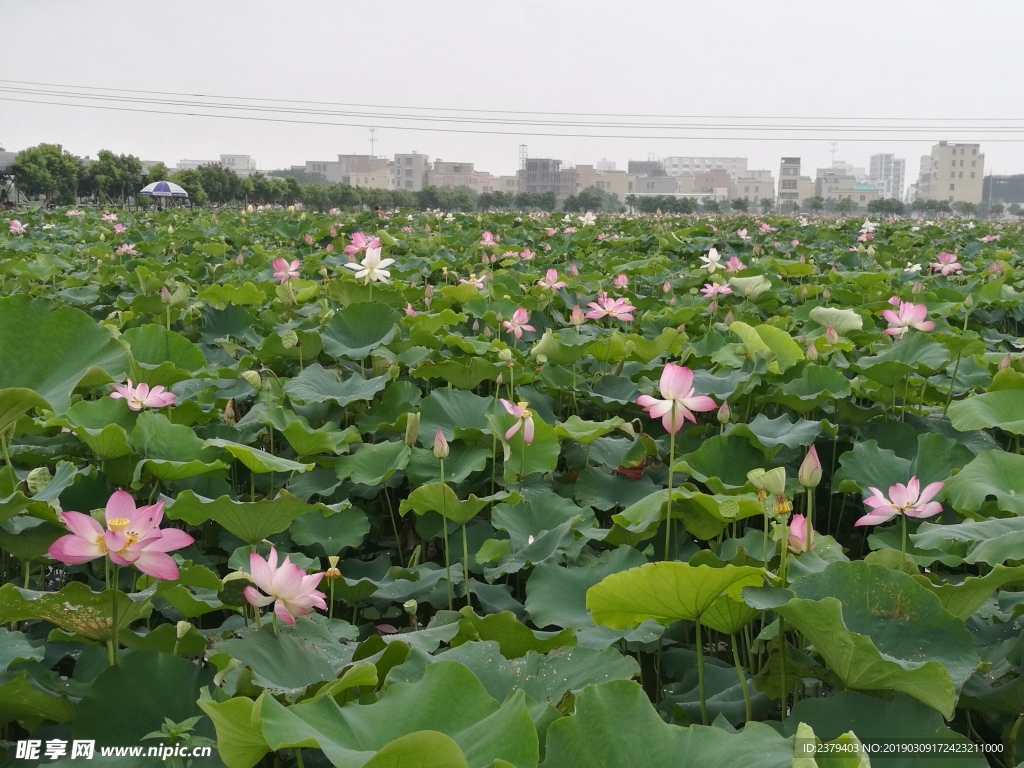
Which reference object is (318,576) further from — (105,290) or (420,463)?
(105,290)

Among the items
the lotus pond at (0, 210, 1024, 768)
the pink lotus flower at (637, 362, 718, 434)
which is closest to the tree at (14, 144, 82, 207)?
the lotus pond at (0, 210, 1024, 768)

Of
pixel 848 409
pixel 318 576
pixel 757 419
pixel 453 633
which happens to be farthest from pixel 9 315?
pixel 848 409

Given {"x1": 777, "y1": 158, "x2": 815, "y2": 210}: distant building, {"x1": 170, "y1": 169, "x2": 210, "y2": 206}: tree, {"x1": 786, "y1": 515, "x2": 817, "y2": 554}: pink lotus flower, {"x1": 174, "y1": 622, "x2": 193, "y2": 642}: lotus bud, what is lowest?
{"x1": 174, "y1": 622, "x2": 193, "y2": 642}: lotus bud

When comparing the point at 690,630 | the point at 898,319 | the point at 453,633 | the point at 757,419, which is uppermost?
the point at 898,319

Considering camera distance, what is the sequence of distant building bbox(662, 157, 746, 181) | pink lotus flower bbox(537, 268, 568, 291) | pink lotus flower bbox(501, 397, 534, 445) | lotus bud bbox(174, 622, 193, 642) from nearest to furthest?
lotus bud bbox(174, 622, 193, 642) < pink lotus flower bbox(501, 397, 534, 445) < pink lotus flower bbox(537, 268, 568, 291) < distant building bbox(662, 157, 746, 181)

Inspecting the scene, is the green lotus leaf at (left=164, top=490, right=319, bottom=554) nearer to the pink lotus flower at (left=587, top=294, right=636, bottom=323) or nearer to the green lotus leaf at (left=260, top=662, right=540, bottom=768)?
the green lotus leaf at (left=260, top=662, right=540, bottom=768)

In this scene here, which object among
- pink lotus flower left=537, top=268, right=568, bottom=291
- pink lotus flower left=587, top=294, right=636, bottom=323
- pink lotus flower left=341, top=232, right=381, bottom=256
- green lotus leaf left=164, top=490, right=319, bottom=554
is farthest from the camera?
pink lotus flower left=537, top=268, right=568, bottom=291

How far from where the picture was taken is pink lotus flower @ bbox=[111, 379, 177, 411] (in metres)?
1.65

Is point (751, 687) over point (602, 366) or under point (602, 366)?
under

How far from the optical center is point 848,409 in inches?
82.4

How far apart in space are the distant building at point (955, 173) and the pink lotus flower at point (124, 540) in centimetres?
8658

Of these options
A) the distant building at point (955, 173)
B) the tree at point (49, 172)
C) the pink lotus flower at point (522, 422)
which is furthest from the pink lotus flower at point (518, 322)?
the distant building at point (955, 173)

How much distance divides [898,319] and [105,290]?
3099 mm

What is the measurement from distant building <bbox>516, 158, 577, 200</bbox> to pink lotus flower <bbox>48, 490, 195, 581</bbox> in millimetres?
86911
